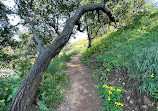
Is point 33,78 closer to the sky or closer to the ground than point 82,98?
closer to the sky

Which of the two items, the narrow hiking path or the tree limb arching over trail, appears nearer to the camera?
the tree limb arching over trail

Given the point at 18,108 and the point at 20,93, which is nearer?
the point at 18,108

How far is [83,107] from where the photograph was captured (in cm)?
220

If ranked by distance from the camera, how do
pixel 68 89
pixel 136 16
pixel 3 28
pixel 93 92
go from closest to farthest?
1. pixel 93 92
2. pixel 68 89
3. pixel 3 28
4. pixel 136 16

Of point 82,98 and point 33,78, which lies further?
point 82,98

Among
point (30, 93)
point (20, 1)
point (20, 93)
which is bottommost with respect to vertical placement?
point (30, 93)

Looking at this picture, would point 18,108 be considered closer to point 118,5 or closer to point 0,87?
point 0,87

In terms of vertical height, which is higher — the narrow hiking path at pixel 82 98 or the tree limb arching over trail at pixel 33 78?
the tree limb arching over trail at pixel 33 78

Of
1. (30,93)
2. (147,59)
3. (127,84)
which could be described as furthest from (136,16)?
(30,93)

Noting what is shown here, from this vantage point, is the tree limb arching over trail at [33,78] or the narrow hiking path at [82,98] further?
the narrow hiking path at [82,98]

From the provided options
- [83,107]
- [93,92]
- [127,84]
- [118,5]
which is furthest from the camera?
[118,5]

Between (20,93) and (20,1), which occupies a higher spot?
(20,1)

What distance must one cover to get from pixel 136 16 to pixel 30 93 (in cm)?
867

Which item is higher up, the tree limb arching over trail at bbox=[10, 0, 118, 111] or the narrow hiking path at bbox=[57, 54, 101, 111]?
the tree limb arching over trail at bbox=[10, 0, 118, 111]
